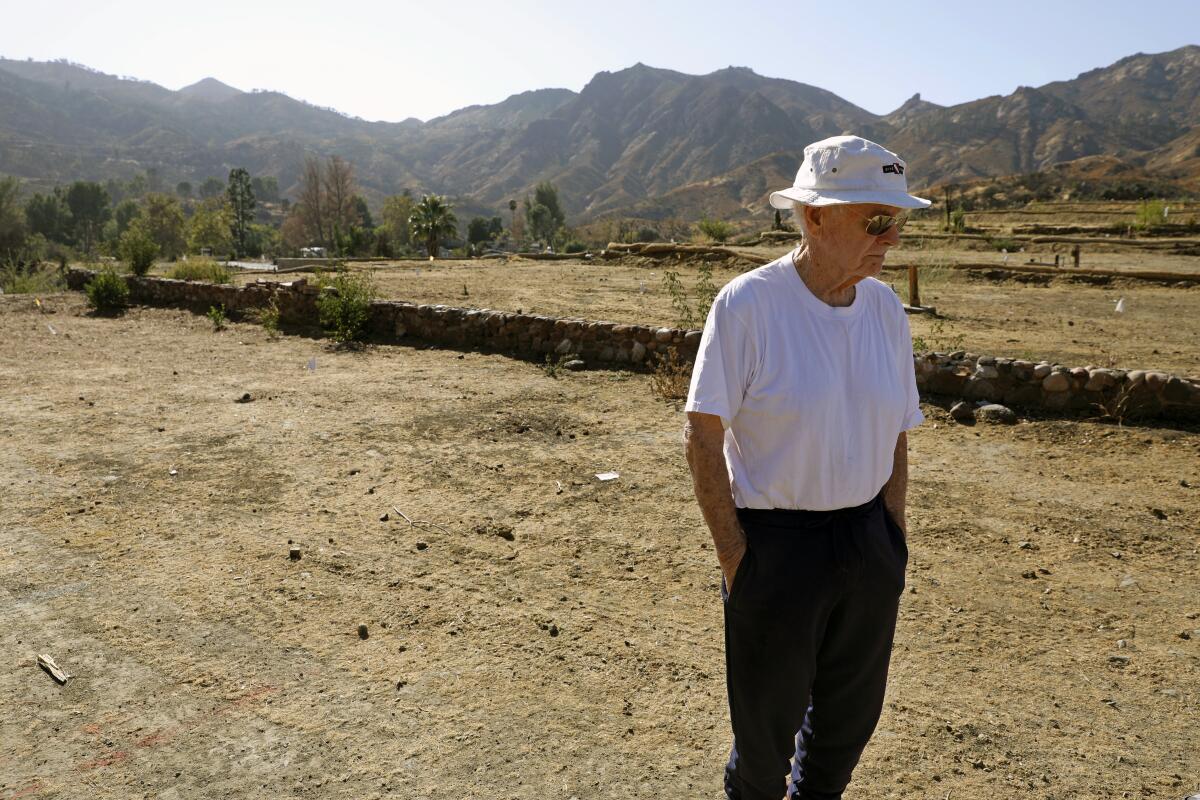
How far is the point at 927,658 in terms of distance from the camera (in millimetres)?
3508

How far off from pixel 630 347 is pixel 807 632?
23.4 ft

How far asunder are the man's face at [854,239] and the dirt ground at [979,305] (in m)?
7.49

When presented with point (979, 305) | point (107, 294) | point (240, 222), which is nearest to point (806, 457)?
point (979, 305)

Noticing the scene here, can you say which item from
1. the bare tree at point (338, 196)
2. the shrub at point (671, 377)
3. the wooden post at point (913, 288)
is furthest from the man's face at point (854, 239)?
the bare tree at point (338, 196)

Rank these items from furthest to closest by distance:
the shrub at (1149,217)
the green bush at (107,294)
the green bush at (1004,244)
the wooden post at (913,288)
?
the shrub at (1149,217)
the green bush at (1004,244)
the green bush at (107,294)
the wooden post at (913,288)

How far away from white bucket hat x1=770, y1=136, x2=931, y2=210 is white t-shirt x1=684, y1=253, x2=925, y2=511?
0.20 meters

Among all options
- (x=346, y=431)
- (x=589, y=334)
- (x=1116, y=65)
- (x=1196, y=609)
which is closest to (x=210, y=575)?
(x=346, y=431)

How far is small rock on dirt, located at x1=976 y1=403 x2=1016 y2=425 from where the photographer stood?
266 inches

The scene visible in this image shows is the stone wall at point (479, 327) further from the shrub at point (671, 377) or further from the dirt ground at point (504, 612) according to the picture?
the dirt ground at point (504, 612)

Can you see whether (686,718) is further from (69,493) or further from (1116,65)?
(1116,65)

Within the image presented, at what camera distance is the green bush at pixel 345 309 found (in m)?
10.7

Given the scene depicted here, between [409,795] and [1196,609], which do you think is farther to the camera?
[1196,609]

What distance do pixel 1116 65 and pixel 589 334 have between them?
759 feet

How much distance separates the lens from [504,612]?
3.91 metres
